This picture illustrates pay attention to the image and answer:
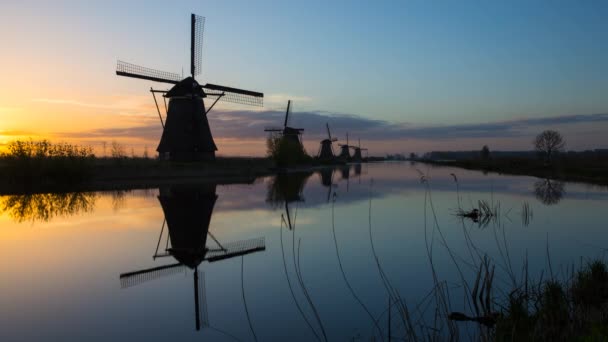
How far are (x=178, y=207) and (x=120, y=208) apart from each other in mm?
2448

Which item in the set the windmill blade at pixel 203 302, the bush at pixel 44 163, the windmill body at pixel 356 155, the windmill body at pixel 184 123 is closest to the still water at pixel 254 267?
the windmill blade at pixel 203 302

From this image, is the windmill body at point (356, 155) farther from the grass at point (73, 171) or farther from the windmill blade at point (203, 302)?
the windmill blade at point (203, 302)

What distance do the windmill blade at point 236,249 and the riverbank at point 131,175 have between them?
58.9 ft

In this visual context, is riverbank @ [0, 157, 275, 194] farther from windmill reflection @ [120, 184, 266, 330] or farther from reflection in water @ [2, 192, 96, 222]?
windmill reflection @ [120, 184, 266, 330]

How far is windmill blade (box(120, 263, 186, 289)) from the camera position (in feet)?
23.0

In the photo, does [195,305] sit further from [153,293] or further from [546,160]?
[546,160]

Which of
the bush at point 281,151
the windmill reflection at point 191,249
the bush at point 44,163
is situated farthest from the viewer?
the bush at point 281,151

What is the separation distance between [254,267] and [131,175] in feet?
81.3

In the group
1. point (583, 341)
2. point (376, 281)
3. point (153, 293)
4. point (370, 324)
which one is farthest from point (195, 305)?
point (583, 341)

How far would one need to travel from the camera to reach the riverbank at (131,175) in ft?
75.4

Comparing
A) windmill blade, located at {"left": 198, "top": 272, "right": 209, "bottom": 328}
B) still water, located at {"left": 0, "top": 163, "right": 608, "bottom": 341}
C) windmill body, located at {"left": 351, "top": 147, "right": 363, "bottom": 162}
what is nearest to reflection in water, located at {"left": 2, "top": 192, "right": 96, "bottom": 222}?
still water, located at {"left": 0, "top": 163, "right": 608, "bottom": 341}

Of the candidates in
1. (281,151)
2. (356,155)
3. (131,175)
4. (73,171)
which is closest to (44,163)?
(73,171)

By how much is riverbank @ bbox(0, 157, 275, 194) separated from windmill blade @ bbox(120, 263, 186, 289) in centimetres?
1872

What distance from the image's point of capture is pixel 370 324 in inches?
199
